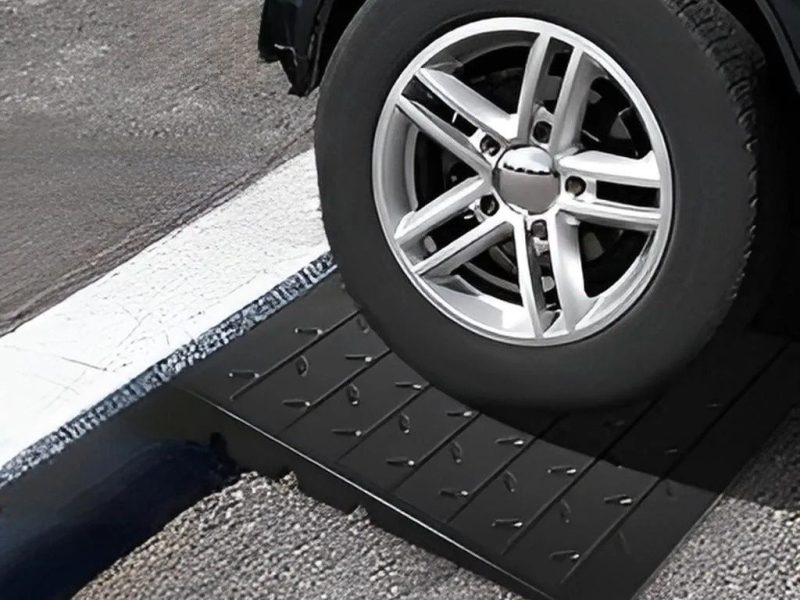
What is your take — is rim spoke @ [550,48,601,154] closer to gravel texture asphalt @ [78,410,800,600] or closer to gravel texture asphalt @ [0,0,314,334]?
gravel texture asphalt @ [78,410,800,600]

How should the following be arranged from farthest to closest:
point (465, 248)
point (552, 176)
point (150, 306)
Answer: point (150, 306) → point (465, 248) → point (552, 176)

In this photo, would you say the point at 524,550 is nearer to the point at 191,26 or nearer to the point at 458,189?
the point at 458,189

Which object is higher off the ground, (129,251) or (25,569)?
(129,251)

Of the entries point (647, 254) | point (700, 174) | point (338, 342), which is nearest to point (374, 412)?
point (338, 342)

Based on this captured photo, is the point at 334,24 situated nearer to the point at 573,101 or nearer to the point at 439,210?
the point at 439,210

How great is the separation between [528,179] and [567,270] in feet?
0.64

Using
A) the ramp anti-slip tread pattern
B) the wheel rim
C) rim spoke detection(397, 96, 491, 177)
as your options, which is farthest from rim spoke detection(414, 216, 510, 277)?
the ramp anti-slip tread pattern

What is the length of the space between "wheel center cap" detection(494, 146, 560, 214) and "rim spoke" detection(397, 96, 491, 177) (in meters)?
0.05

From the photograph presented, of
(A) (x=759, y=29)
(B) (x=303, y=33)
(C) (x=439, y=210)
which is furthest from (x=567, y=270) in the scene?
(B) (x=303, y=33)

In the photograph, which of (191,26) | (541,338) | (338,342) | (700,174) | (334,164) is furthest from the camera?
(191,26)

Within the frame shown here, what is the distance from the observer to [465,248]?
108 inches

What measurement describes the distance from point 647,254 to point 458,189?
43 centimetres

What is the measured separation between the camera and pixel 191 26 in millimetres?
5051

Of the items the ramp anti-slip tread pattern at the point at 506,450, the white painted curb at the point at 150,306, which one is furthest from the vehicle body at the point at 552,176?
the white painted curb at the point at 150,306
